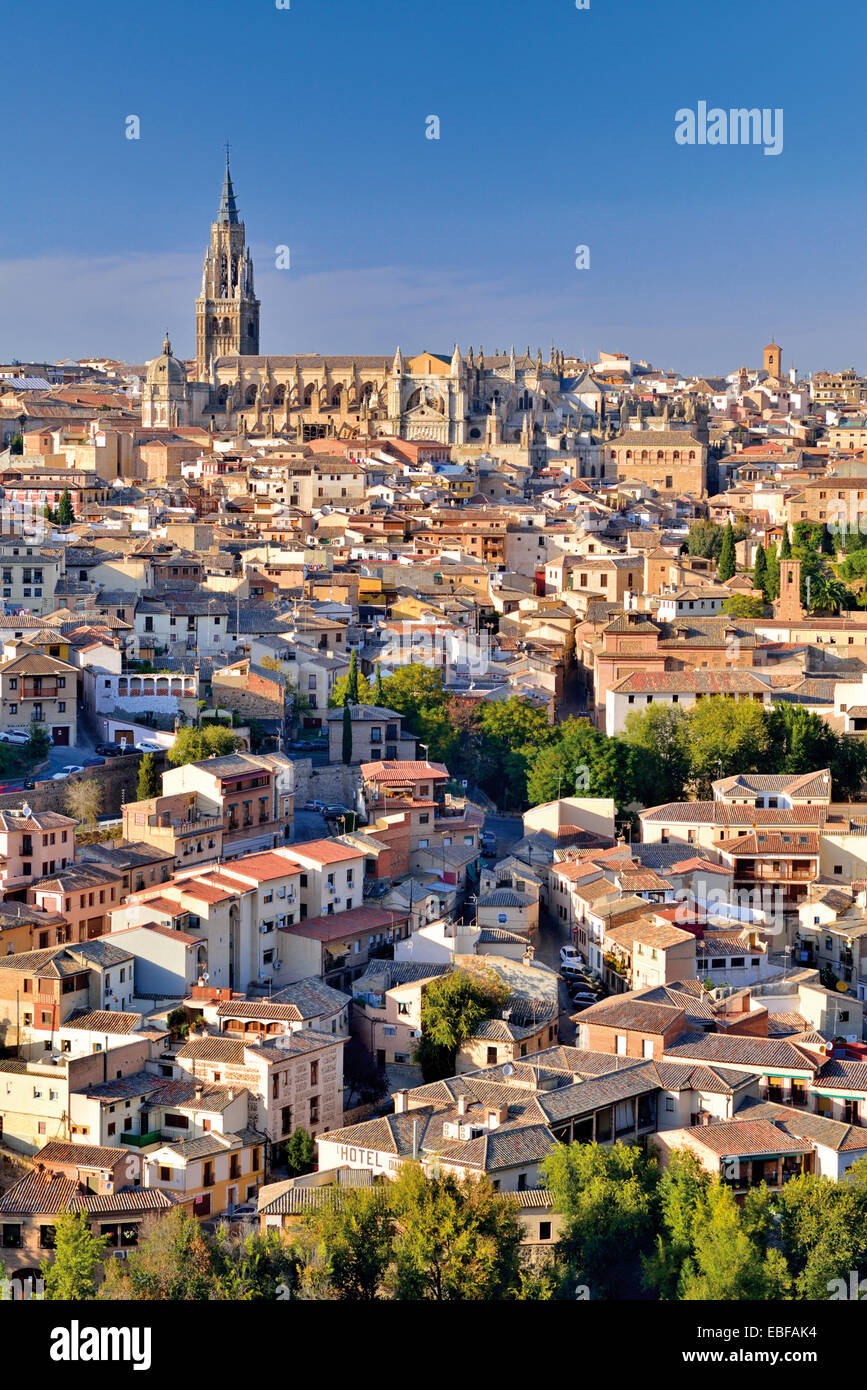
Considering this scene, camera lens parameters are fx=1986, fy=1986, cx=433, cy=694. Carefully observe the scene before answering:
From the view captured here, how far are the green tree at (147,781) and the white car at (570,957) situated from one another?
152 inches

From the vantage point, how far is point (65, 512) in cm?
3112

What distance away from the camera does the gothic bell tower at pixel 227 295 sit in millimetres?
56938

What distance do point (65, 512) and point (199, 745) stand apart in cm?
1377

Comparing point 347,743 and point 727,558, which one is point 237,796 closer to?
point 347,743

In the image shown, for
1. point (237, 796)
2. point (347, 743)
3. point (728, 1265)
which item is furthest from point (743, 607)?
point (728, 1265)

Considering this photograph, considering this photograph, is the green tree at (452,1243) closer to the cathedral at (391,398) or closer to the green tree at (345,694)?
the green tree at (345,694)

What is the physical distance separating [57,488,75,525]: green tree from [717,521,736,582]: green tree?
10.1 m

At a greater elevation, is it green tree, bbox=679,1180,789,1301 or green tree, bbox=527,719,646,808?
green tree, bbox=527,719,646,808

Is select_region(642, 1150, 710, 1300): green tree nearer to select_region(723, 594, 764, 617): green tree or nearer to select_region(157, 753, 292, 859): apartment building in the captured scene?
select_region(157, 753, 292, 859): apartment building

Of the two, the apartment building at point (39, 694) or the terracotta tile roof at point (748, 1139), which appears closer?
the terracotta tile roof at point (748, 1139)

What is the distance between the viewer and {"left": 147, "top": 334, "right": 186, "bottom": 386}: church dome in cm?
4906

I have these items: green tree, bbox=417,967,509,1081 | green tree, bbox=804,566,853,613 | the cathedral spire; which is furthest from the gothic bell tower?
green tree, bbox=417,967,509,1081

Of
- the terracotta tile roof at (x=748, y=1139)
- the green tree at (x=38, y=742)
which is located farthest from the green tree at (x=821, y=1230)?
the green tree at (x=38, y=742)
